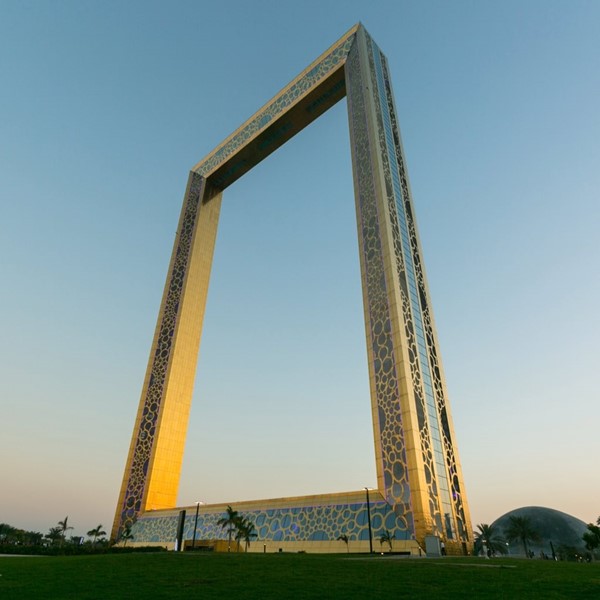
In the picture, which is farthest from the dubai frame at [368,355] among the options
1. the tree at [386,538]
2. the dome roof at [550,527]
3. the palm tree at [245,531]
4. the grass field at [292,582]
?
the dome roof at [550,527]

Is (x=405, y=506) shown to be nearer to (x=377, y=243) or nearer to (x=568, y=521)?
(x=377, y=243)

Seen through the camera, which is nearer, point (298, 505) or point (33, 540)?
point (298, 505)

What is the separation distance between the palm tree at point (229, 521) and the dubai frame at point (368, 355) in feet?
2.11

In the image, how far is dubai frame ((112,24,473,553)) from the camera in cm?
2620

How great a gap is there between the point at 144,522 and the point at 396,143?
38.1 m

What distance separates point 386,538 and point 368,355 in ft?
36.1

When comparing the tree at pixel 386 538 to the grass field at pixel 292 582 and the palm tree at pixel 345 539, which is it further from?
the grass field at pixel 292 582

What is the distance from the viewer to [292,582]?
38.1ft

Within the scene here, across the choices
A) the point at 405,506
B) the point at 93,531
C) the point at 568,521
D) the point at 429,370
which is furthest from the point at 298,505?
the point at 568,521

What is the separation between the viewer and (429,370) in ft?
101

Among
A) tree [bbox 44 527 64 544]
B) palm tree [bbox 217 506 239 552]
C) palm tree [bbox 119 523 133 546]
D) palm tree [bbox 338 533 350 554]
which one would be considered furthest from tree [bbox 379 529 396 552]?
tree [bbox 44 527 64 544]

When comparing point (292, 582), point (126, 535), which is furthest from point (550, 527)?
point (292, 582)

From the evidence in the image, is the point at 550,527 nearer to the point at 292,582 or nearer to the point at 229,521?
the point at 229,521

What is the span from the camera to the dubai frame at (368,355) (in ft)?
86.0
